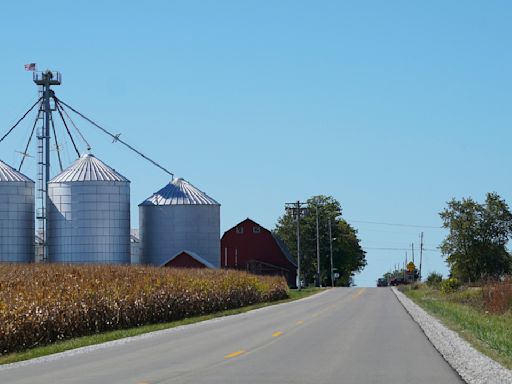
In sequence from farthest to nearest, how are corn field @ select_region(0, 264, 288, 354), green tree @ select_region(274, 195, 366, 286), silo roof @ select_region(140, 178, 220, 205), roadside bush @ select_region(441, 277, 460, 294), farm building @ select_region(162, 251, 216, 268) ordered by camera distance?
1. green tree @ select_region(274, 195, 366, 286)
2. silo roof @ select_region(140, 178, 220, 205)
3. farm building @ select_region(162, 251, 216, 268)
4. roadside bush @ select_region(441, 277, 460, 294)
5. corn field @ select_region(0, 264, 288, 354)

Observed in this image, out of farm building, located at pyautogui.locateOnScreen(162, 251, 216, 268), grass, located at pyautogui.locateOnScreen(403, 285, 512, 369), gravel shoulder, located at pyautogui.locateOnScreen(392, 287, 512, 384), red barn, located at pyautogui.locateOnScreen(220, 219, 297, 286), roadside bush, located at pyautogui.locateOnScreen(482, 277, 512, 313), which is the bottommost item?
gravel shoulder, located at pyautogui.locateOnScreen(392, 287, 512, 384)

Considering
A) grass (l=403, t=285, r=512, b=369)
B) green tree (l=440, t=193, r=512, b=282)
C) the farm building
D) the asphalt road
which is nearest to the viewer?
the asphalt road

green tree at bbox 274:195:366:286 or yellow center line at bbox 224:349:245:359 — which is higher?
green tree at bbox 274:195:366:286

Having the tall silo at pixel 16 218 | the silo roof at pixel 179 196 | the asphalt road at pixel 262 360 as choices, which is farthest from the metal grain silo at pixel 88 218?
the asphalt road at pixel 262 360

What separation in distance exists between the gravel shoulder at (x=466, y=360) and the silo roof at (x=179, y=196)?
43.9 meters

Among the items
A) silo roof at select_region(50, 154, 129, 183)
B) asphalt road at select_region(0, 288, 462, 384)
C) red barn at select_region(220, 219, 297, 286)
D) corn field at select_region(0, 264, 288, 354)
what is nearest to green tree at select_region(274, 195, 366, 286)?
red barn at select_region(220, 219, 297, 286)

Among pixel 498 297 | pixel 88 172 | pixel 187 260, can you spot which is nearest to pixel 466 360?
pixel 498 297

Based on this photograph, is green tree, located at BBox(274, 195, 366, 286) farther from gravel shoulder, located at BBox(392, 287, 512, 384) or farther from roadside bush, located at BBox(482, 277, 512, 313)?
gravel shoulder, located at BBox(392, 287, 512, 384)

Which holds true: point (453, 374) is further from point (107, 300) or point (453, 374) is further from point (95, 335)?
point (107, 300)

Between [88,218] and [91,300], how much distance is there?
30112 millimetres

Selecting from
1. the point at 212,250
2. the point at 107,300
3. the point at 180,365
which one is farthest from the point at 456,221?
the point at 180,365

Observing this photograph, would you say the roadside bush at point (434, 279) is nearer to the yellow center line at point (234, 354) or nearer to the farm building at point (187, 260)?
the farm building at point (187, 260)

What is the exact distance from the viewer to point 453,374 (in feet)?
49.0

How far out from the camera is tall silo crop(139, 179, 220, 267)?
67.6 m
